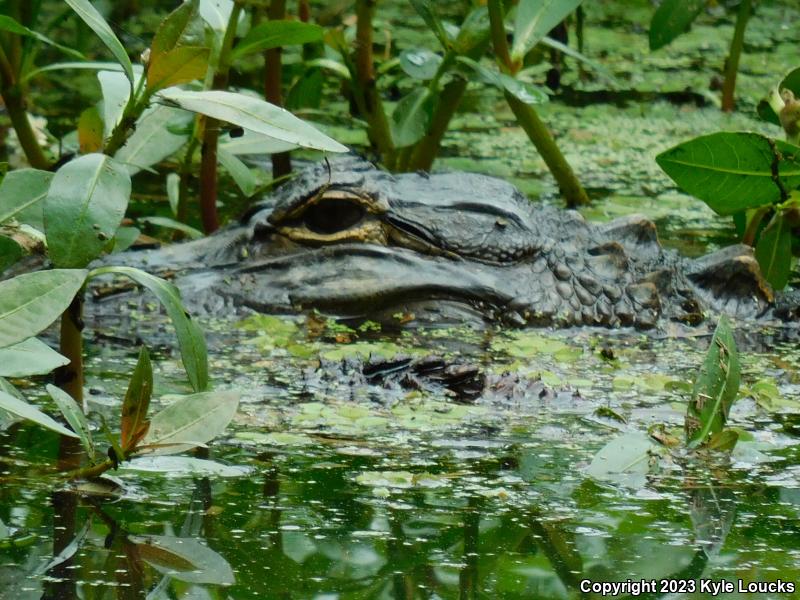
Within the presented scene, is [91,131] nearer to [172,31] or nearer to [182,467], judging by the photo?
[172,31]

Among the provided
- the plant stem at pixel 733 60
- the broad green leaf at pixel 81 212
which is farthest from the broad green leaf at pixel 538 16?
the broad green leaf at pixel 81 212

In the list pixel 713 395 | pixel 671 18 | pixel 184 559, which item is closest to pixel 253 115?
pixel 184 559

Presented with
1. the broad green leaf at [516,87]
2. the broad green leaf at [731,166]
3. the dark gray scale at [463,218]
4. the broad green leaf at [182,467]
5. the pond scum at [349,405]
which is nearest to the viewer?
the pond scum at [349,405]

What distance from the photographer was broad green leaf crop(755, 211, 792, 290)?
12.4 ft

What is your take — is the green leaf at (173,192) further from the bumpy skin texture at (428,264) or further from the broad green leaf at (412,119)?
the broad green leaf at (412,119)

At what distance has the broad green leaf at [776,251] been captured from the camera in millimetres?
3785

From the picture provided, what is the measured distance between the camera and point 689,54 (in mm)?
8672

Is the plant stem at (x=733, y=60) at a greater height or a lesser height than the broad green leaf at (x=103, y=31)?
greater

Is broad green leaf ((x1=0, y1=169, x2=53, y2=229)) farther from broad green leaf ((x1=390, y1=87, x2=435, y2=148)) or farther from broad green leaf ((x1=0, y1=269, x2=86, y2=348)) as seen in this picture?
broad green leaf ((x1=390, y1=87, x2=435, y2=148))

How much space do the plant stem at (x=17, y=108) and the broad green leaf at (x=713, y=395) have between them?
2600 millimetres

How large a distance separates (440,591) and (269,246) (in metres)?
2.30

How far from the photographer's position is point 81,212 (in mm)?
2199

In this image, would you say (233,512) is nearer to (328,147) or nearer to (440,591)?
(440,591)

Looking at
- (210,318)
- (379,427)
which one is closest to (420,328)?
(210,318)
